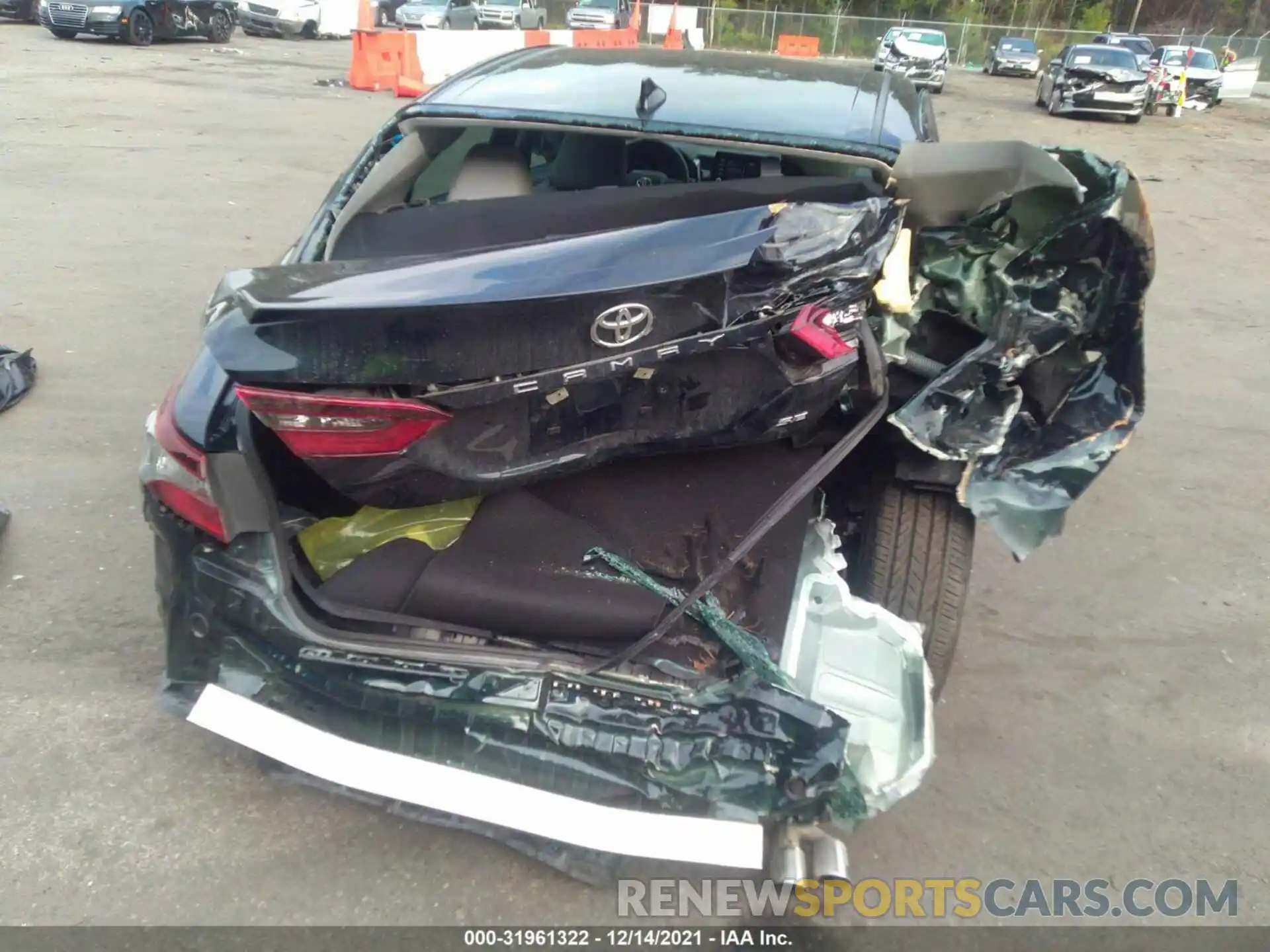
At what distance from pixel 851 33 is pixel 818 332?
136ft

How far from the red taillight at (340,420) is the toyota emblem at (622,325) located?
333 millimetres

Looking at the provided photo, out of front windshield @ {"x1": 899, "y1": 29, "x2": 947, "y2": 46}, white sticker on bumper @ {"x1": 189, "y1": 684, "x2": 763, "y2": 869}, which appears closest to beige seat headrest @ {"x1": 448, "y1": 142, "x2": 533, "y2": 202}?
white sticker on bumper @ {"x1": 189, "y1": 684, "x2": 763, "y2": 869}

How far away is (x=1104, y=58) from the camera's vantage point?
1902cm

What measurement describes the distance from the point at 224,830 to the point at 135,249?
5.36 meters

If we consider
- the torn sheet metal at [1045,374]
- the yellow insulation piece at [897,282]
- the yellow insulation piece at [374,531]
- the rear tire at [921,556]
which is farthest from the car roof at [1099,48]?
the yellow insulation piece at [374,531]

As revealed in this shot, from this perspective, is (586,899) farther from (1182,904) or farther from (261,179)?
(261,179)

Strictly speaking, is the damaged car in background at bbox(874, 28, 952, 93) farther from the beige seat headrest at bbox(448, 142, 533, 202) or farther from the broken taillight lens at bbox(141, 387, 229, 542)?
the broken taillight lens at bbox(141, 387, 229, 542)

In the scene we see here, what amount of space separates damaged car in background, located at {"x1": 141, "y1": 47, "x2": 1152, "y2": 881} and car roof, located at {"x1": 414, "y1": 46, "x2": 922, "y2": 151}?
0.30 ft

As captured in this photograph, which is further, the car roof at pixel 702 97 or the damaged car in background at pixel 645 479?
the car roof at pixel 702 97

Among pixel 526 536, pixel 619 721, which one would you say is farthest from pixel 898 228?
pixel 619 721

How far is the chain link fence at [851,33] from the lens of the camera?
3788 cm

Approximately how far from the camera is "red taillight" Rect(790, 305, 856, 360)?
2.02 meters

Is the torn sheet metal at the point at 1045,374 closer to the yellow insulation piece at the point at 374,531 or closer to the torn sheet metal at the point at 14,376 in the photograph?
the yellow insulation piece at the point at 374,531

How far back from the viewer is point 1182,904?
7.62 ft
